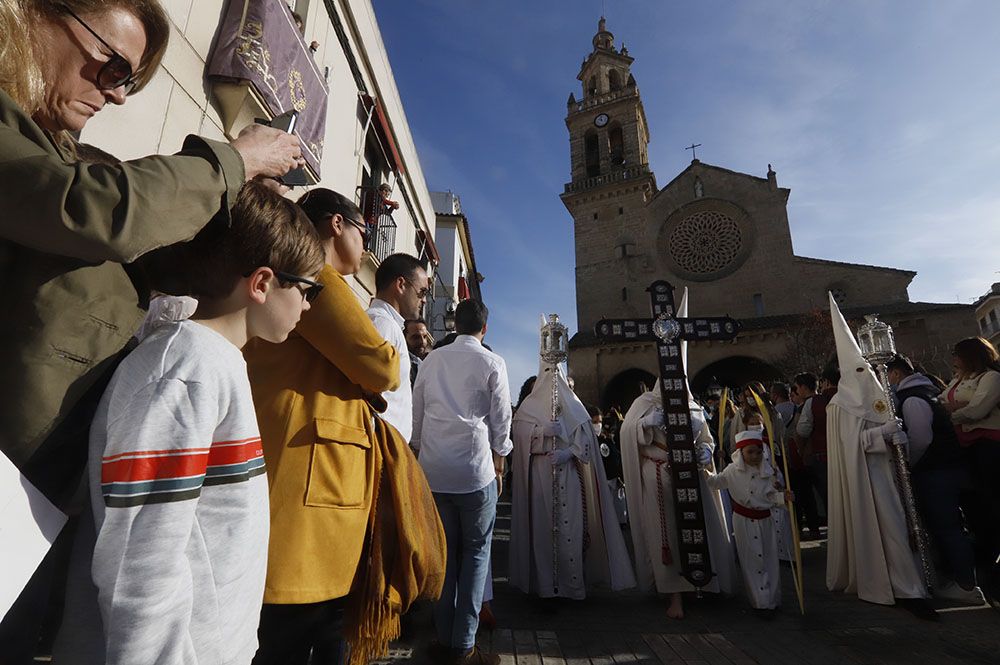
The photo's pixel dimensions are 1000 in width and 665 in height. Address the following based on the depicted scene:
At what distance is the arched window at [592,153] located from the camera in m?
30.1

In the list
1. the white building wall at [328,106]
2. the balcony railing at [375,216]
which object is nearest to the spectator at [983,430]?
the white building wall at [328,106]

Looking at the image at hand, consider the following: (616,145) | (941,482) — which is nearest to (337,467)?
(941,482)

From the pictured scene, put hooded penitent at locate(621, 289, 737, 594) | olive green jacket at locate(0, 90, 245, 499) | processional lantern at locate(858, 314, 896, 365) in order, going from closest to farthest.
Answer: olive green jacket at locate(0, 90, 245, 499), hooded penitent at locate(621, 289, 737, 594), processional lantern at locate(858, 314, 896, 365)

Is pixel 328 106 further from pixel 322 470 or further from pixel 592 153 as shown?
pixel 592 153

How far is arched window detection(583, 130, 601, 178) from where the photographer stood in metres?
30.1

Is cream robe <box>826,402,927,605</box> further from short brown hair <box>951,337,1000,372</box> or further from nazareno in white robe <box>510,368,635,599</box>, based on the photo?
nazareno in white robe <box>510,368,635,599</box>

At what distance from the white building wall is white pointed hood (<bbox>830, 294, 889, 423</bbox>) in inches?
248

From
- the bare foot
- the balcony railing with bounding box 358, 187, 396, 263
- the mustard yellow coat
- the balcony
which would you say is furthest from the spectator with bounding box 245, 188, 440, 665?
the balcony

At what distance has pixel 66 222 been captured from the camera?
2.58 feet

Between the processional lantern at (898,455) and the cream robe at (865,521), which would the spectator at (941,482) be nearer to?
the processional lantern at (898,455)

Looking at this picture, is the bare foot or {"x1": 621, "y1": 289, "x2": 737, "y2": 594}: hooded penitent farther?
{"x1": 621, "y1": 289, "x2": 737, "y2": 594}: hooded penitent

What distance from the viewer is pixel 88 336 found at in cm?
90

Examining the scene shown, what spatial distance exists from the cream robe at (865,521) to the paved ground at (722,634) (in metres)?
0.19

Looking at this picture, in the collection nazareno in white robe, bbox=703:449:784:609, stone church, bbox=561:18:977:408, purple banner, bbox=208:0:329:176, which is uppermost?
stone church, bbox=561:18:977:408
